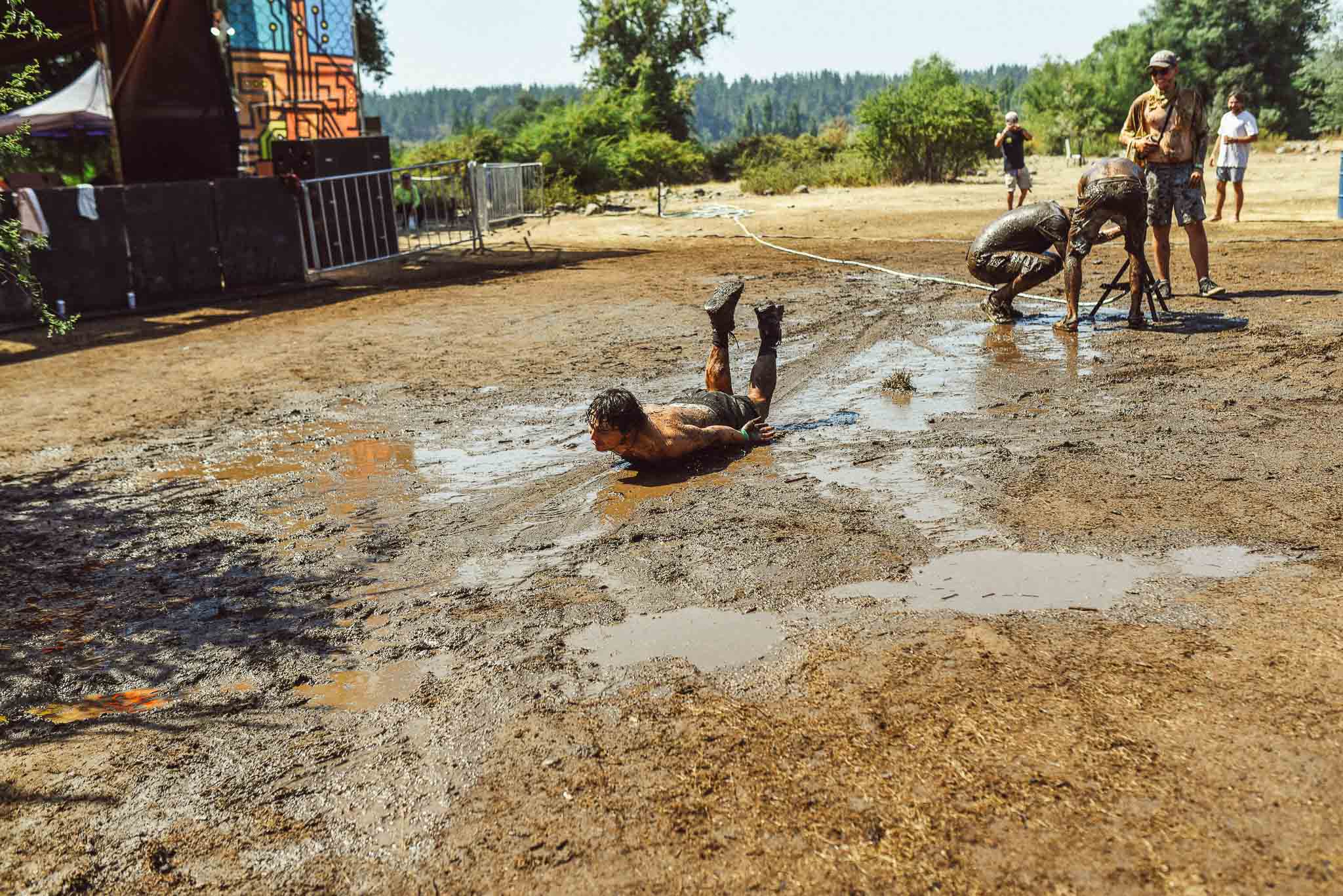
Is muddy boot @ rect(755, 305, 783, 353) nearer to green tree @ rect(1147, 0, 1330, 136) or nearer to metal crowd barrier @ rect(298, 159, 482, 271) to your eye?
metal crowd barrier @ rect(298, 159, 482, 271)

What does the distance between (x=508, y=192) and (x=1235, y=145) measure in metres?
15.1

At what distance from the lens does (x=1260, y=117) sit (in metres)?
42.0

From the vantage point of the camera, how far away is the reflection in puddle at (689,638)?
4.10 metres

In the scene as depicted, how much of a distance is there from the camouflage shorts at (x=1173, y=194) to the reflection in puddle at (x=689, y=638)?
774 cm

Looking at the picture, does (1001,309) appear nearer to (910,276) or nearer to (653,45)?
(910,276)

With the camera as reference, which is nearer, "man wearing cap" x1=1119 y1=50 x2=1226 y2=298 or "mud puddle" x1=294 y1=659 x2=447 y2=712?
"mud puddle" x1=294 y1=659 x2=447 y2=712

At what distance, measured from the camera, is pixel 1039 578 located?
15.1 ft

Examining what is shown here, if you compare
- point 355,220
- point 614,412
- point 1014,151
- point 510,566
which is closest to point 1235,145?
point 1014,151

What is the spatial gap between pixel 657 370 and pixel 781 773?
6158mm

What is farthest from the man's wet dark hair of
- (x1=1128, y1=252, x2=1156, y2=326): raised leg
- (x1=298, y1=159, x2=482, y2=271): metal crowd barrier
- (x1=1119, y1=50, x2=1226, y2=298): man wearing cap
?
(x1=298, y1=159, x2=482, y2=271): metal crowd barrier

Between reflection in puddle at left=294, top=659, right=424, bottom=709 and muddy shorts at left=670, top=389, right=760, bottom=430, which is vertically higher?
muddy shorts at left=670, top=389, right=760, bottom=430

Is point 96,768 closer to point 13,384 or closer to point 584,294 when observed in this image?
point 13,384

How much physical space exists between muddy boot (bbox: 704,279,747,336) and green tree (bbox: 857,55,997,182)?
27.4m

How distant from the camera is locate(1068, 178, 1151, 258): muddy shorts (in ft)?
29.6
